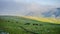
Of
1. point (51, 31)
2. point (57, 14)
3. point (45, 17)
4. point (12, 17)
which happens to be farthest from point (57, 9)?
point (12, 17)

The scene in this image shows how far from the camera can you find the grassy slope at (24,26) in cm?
160

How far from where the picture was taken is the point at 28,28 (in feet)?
5.29

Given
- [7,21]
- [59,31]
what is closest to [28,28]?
[7,21]

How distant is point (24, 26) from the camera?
162cm

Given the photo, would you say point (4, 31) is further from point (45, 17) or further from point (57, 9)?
point (57, 9)

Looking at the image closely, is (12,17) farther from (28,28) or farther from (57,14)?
(57,14)

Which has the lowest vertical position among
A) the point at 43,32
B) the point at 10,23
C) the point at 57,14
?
the point at 43,32

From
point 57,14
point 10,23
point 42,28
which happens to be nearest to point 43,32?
point 42,28

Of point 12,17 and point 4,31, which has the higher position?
point 12,17

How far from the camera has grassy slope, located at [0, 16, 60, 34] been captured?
5.25 ft

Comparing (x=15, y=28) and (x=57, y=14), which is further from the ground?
(x=57, y=14)

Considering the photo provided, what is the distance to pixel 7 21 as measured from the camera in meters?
1.64

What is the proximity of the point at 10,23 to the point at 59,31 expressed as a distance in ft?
2.08

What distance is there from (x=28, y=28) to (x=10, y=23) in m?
0.24
